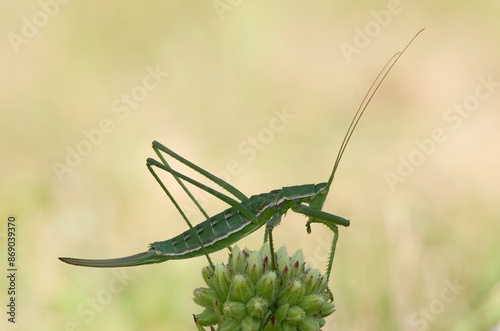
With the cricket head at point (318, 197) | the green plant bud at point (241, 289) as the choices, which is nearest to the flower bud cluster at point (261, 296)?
the green plant bud at point (241, 289)

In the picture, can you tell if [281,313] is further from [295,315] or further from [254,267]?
[254,267]

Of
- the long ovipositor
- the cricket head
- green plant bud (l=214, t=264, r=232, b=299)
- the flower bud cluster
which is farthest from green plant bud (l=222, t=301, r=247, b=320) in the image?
the cricket head

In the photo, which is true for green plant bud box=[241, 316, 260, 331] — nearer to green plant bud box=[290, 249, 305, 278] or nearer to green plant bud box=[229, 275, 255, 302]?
green plant bud box=[229, 275, 255, 302]

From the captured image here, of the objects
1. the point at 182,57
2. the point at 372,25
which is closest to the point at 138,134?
the point at 182,57

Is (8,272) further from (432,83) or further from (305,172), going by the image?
(432,83)

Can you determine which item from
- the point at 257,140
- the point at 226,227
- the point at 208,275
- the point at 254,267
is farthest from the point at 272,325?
the point at 257,140

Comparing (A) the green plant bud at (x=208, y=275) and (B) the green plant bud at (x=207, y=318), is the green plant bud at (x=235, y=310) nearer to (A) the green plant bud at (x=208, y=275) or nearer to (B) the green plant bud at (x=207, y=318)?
(B) the green plant bud at (x=207, y=318)
